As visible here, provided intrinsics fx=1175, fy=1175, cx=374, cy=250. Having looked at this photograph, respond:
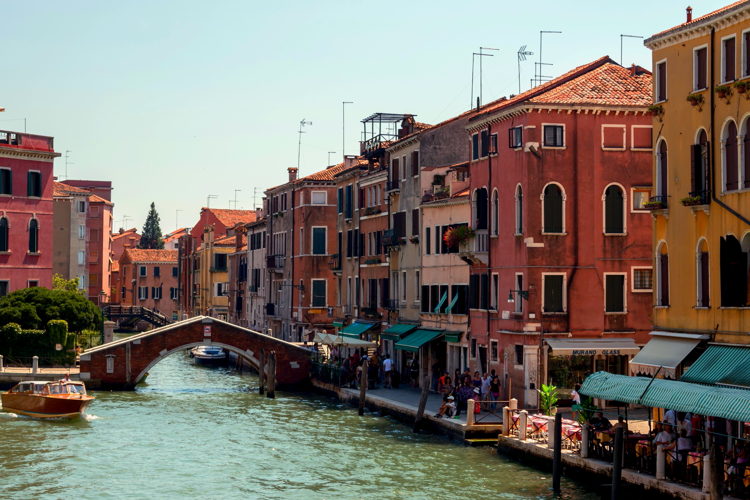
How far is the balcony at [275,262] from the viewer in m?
62.5

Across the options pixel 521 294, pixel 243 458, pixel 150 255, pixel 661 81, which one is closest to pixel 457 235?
pixel 521 294

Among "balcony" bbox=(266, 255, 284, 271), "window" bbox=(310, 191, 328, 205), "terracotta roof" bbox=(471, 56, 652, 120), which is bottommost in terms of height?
"balcony" bbox=(266, 255, 284, 271)

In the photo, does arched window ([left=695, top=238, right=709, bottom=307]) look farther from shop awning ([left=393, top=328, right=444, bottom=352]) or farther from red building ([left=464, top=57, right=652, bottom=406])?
shop awning ([left=393, top=328, right=444, bottom=352])

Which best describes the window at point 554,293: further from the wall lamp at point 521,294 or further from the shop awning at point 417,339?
the shop awning at point 417,339

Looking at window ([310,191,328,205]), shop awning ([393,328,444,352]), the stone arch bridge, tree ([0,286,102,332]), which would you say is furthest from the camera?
window ([310,191,328,205])

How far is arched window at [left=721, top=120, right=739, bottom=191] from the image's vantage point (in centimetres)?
2319

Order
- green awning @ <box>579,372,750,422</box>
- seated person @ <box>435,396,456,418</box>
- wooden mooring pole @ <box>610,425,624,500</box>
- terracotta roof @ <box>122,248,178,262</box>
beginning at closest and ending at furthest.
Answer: green awning @ <box>579,372,750,422</box>
wooden mooring pole @ <box>610,425,624,500</box>
seated person @ <box>435,396,456,418</box>
terracotta roof @ <box>122,248,178,262</box>

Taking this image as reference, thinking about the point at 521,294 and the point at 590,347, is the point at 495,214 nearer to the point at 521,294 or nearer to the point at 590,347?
the point at 521,294

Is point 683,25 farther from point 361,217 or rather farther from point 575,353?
point 361,217

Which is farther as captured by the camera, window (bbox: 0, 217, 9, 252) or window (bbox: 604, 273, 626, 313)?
window (bbox: 0, 217, 9, 252)

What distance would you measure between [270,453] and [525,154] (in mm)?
10663

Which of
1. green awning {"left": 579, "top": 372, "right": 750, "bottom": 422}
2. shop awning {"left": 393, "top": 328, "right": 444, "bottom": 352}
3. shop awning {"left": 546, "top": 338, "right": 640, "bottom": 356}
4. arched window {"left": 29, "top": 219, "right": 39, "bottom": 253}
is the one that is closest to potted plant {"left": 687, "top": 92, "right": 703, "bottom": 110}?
green awning {"left": 579, "top": 372, "right": 750, "bottom": 422}

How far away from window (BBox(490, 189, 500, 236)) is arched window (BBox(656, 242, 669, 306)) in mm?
8514

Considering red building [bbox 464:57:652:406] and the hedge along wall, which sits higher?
red building [bbox 464:57:652:406]
